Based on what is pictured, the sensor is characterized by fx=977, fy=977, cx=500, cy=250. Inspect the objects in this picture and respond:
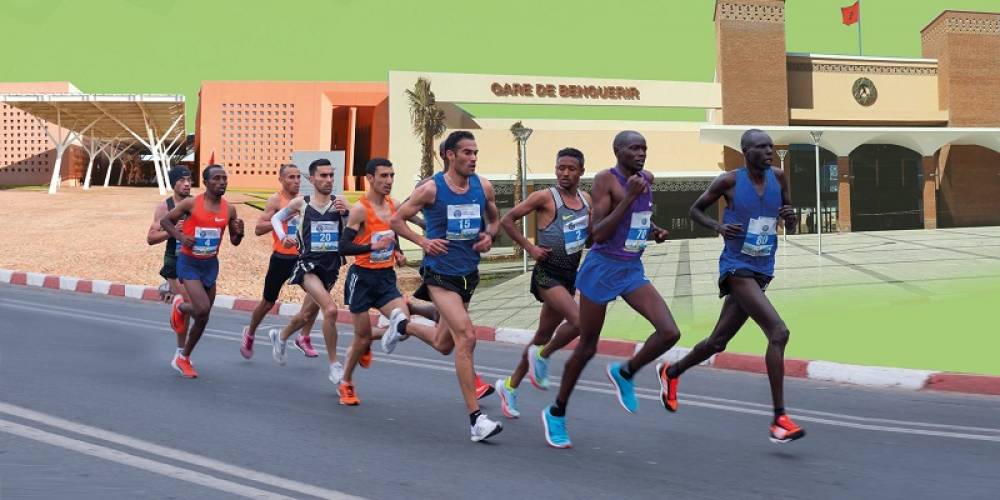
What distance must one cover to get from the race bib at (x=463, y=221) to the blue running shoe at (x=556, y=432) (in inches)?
49.4

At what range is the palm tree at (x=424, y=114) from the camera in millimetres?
41750

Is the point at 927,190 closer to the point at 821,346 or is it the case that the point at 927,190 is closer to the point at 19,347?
the point at 821,346

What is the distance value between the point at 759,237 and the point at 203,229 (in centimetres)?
481

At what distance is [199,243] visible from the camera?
27.7 feet

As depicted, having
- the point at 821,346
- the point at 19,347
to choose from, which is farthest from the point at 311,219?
the point at 821,346

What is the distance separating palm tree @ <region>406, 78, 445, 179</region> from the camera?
4175 centimetres

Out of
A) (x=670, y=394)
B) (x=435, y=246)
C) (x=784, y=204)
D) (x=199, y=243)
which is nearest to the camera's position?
(x=435, y=246)

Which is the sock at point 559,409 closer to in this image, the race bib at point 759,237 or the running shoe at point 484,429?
the running shoe at point 484,429

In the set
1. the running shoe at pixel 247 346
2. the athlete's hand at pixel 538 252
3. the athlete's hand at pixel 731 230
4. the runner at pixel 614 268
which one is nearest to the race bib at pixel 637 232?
the runner at pixel 614 268

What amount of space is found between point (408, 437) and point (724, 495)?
2.12 metres

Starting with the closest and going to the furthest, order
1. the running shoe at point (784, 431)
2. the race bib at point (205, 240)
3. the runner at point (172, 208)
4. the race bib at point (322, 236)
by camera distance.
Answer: the running shoe at point (784, 431)
the race bib at point (322, 236)
the race bib at point (205, 240)
the runner at point (172, 208)

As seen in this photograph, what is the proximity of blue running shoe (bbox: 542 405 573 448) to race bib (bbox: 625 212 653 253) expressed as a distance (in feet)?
3.58

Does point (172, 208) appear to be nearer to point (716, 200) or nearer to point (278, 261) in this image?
point (278, 261)

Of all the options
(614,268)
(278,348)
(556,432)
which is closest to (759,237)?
(614,268)
